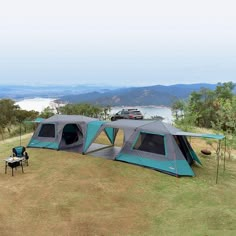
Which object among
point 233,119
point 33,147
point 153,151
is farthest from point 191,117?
point 33,147

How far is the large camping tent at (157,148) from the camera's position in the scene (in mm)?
9344

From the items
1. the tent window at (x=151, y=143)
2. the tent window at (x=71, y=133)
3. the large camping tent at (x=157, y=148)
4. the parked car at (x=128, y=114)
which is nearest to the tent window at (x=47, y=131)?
the tent window at (x=71, y=133)

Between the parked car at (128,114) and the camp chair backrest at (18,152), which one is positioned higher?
the parked car at (128,114)

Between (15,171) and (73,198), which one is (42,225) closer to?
(73,198)

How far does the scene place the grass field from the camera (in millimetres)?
5633

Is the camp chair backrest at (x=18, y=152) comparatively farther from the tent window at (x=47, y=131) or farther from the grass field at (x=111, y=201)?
the tent window at (x=47, y=131)

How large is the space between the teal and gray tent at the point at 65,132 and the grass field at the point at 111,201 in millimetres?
1875

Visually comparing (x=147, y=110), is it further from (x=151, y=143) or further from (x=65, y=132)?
(x=151, y=143)

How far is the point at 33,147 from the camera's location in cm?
1274

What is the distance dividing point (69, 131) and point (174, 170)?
545cm

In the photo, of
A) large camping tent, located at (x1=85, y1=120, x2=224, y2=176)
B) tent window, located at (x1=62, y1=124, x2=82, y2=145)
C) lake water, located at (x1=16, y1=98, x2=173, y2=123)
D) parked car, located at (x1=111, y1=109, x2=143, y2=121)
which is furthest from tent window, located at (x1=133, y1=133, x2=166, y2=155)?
parked car, located at (x1=111, y1=109, x2=143, y2=121)

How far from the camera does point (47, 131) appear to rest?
1266 centimetres

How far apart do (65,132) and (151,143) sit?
14.3 ft

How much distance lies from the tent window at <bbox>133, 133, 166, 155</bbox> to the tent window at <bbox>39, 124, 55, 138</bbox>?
4213 mm
